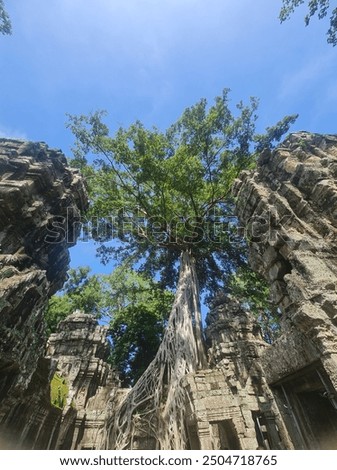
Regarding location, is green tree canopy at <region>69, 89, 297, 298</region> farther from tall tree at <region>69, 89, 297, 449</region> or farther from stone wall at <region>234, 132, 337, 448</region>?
stone wall at <region>234, 132, 337, 448</region>

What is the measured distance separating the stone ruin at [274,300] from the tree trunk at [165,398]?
259 millimetres

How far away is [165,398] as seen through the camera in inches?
251

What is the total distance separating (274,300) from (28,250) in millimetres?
4798

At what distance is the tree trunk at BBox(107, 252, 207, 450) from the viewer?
18.0 feet

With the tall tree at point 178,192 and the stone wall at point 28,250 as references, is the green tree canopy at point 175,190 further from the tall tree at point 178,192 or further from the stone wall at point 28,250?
the stone wall at point 28,250

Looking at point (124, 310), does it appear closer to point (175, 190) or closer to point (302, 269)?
point (175, 190)

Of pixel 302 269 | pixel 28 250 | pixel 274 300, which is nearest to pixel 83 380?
pixel 28 250

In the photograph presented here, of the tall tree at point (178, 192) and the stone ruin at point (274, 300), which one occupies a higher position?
the tall tree at point (178, 192)

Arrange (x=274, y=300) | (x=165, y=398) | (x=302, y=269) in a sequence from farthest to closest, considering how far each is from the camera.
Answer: (x=165, y=398), (x=274, y=300), (x=302, y=269)

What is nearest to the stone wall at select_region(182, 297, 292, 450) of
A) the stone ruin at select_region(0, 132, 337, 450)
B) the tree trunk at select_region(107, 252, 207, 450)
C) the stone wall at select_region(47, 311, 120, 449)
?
the stone ruin at select_region(0, 132, 337, 450)

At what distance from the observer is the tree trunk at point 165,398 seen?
18.0 ft

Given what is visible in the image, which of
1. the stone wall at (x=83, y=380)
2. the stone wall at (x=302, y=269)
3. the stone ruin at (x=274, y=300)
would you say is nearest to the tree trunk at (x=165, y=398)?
the stone ruin at (x=274, y=300)

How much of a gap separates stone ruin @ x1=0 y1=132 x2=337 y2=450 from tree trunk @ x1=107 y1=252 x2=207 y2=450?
0.26 m

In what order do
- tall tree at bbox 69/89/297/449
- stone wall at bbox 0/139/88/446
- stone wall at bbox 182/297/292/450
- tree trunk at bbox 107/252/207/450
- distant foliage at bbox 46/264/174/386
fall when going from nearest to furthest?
stone wall at bbox 0/139/88/446
stone wall at bbox 182/297/292/450
tree trunk at bbox 107/252/207/450
tall tree at bbox 69/89/297/449
distant foliage at bbox 46/264/174/386
